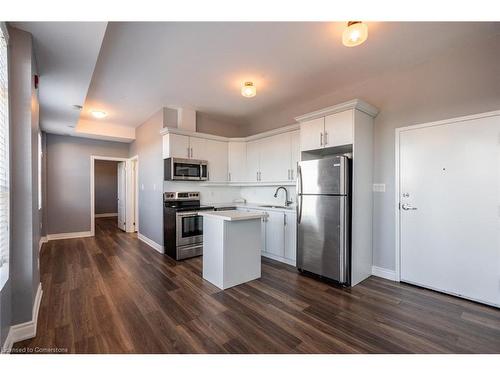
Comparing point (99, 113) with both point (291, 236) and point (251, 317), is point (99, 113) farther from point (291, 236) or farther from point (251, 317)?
point (251, 317)

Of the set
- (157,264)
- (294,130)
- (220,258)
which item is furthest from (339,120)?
(157,264)

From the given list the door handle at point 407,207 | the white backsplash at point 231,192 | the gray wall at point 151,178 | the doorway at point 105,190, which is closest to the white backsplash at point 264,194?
the white backsplash at point 231,192

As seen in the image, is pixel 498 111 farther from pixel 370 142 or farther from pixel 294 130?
pixel 294 130

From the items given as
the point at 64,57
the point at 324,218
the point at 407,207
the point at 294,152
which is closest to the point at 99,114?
the point at 64,57

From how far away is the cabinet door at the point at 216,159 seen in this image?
4520 millimetres

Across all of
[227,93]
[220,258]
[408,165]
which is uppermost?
[227,93]

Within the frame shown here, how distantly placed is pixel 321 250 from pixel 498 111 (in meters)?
2.32

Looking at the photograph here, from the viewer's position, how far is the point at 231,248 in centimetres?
274

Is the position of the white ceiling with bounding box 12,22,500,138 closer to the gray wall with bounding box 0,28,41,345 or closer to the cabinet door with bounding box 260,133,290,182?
the gray wall with bounding box 0,28,41,345

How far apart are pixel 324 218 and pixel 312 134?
1.19 metres

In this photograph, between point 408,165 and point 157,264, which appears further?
point 157,264

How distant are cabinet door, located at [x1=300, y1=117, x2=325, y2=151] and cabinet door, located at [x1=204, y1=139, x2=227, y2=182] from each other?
192 centimetres

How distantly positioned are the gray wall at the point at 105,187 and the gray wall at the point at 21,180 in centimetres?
812
